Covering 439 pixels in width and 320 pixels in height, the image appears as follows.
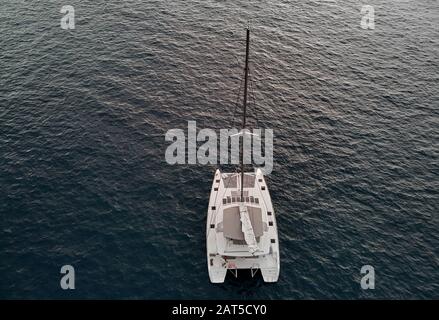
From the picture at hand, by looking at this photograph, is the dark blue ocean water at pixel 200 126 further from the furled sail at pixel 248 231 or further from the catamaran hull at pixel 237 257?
the furled sail at pixel 248 231

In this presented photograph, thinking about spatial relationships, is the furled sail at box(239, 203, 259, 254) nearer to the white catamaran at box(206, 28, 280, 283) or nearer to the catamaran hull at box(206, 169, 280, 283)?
the white catamaran at box(206, 28, 280, 283)

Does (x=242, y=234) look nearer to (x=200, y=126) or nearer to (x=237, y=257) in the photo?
(x=237, y=257)

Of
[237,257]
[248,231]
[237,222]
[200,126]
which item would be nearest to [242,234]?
[248,231]

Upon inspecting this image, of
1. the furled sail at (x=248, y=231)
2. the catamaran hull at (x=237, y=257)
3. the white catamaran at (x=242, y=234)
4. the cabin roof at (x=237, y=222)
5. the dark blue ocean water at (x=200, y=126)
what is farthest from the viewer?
the dark blue ocean water at (x=200, y=126)

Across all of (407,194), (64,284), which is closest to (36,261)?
(64,284)

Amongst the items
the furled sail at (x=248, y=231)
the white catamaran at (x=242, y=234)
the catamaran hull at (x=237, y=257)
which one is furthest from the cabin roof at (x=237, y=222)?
the catamaran hull at (x=237, y=257)
